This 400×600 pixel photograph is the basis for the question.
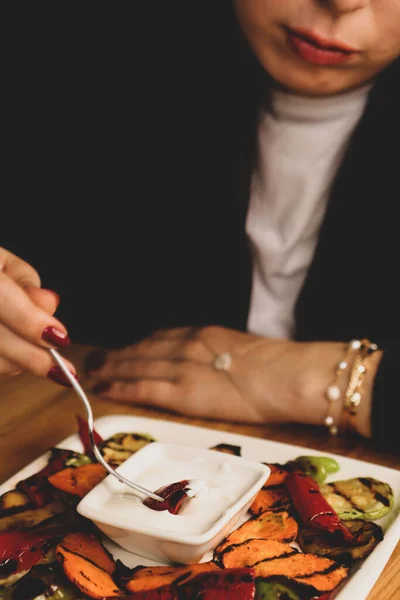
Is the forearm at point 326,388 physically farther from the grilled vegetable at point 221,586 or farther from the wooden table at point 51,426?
the grilled vegetable at point 221,586

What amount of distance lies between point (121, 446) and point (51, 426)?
0.45ft

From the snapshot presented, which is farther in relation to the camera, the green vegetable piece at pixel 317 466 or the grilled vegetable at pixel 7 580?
the green vegetable piece at pixel 317 466

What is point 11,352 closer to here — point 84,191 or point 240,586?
point 240,586

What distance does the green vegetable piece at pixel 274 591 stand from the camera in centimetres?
48

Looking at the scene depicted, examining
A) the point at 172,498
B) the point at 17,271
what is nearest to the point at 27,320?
the point at 17,271

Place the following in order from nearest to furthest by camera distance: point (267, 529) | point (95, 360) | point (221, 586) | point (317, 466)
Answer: point (221, 586) → point (267, 529) → point (317, 466) → point (95, 360)

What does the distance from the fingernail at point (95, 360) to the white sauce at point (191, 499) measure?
1.26 feet

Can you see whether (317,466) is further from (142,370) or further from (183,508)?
(142,370)

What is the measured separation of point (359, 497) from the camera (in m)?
0.64

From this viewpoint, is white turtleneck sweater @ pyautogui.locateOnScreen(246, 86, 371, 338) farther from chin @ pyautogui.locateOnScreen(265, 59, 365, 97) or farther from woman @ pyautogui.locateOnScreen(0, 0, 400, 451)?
chin @ pyautogui.locateOnScreen(265, 59, 365, 97)

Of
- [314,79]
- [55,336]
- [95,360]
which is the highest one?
[314,79]

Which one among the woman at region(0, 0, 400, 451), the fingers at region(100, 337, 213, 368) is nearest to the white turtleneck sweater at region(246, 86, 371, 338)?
the woman at region(0, 0, 400, 451)

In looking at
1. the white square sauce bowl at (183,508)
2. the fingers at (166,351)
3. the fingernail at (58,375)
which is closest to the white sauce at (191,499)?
the white square sauce bowl at (183,508)

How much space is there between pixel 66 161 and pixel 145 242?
262 millimetres
